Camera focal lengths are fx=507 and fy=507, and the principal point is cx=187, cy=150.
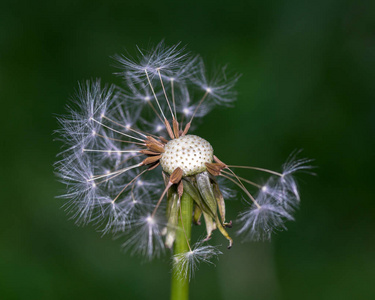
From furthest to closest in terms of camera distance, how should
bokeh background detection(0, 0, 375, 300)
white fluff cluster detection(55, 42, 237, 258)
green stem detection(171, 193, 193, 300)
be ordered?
bokeh background detection(0, 0, 375, 300), white fluff cluster detection(55, 42, 237, 258), green stem detection(171, 193, 193, 300)

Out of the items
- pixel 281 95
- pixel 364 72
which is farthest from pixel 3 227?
pixel 364 72

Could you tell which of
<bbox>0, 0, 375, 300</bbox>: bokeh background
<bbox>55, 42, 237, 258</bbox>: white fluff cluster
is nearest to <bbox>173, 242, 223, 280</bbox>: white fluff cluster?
<bbox>55, 42, 237, 258</bbox>: white fluff cluster

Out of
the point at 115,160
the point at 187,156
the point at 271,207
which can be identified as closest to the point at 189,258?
the point at 187,156

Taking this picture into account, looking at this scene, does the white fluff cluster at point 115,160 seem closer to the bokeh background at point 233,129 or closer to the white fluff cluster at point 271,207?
the white fluff cluster at point 271,207

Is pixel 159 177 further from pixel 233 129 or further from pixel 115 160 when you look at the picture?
pixel 233 129

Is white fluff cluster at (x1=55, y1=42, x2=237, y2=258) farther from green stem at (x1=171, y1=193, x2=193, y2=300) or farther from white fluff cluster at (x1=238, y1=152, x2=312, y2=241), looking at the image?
white fluff cluster at (x1=238, y1=152, x2=312, y2=241)

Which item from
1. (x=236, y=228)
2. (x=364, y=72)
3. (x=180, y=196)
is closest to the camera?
(x=180, y=196)

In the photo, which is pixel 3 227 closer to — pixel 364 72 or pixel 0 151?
pixel 0 151
